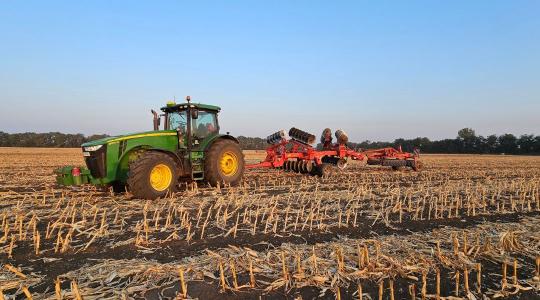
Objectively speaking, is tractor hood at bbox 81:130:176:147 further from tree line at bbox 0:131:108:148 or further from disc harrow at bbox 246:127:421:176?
tree line at bbox 0:131:108:148

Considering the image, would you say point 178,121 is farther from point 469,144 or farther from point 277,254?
point 469,144

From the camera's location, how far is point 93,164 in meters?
7.68

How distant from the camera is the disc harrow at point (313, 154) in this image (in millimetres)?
13156

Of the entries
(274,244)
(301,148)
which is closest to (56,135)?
(301,148)

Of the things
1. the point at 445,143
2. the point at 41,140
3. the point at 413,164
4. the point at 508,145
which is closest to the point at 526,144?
the point at 508,145

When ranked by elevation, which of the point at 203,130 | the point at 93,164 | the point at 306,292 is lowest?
the point at 306,292

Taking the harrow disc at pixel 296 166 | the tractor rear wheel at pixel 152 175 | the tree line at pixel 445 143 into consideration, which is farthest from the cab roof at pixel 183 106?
the tree line at pixel 445 143

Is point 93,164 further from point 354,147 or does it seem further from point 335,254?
point 354,147

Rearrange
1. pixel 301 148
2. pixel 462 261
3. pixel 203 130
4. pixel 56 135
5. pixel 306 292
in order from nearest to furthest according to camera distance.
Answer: pixel 306 292 < pixel 462 261 < pixel 203 130 < pixel 301 148 < pixel 56 135

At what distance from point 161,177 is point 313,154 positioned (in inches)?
258

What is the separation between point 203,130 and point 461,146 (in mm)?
62105

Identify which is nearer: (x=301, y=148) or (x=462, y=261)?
(x=462, y=261)

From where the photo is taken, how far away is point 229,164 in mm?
10055

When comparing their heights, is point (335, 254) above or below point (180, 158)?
below
